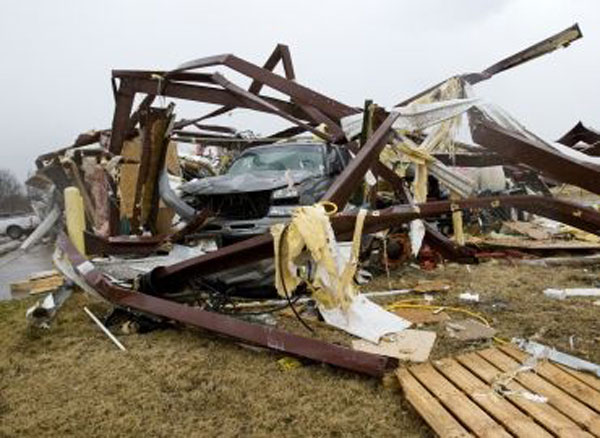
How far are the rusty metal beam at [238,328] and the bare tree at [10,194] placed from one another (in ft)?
155

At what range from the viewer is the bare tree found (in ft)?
161

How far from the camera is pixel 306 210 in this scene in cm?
407

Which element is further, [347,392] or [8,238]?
[8,238]

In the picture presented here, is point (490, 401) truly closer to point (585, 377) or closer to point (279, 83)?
point (585, 377)

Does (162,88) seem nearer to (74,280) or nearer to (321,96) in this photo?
(321,96)

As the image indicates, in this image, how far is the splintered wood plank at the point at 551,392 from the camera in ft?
9.40

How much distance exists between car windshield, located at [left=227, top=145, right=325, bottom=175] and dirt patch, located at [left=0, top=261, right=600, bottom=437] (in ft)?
10.6

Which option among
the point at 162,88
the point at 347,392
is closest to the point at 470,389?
the point at 347,392

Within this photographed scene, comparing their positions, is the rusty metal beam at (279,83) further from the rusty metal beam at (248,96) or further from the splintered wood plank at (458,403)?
the splintered wood plank at (458,403)

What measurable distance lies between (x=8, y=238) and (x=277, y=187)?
15546mm

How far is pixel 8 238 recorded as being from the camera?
735 inches

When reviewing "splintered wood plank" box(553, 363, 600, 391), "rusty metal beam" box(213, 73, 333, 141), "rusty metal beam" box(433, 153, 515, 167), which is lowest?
"splintered wood plank" box(553, 363, 600, 391)

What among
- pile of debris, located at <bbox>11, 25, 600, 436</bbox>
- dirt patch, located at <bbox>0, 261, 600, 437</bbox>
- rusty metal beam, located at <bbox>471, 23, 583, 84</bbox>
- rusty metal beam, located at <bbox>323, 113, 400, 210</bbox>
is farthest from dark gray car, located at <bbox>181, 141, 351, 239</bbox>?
rusty metal beam, located at <bbox>471, 23, 583, 84</bbox>

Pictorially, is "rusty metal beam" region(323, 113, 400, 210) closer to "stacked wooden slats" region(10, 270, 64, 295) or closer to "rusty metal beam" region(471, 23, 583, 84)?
"rusty metal beam" region(471, 23, 583, 84)
